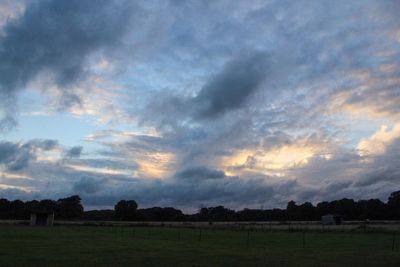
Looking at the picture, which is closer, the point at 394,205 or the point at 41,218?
the point at 41,218

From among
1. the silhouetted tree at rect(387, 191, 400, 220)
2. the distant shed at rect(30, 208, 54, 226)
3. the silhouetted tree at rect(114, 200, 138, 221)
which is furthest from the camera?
the silhouetted tree at rect(114, 200, 138, 221)

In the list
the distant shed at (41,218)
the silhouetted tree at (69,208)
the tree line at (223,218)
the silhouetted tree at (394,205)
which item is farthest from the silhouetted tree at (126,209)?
the silhouetted tree at (394,205)

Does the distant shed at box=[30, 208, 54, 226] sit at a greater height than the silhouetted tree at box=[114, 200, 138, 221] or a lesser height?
lesser

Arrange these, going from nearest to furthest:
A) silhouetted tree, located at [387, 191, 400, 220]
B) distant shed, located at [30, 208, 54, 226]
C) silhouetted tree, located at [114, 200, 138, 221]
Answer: distant shed, located at [30, 208, 54, 226]
silhouetted tree, located at [387, 191, 400, 220]
silhouetted tree, located at [114, 200, 138, 221]

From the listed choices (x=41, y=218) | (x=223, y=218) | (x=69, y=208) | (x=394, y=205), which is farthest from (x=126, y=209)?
(x=394, y=205)

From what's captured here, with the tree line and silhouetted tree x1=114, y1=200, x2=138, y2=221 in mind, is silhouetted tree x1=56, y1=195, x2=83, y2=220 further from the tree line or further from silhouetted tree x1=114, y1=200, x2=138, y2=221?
silhouetted tree x1=114, y1=200, x2=138, y2=221

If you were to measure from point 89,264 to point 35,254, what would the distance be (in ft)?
20.9

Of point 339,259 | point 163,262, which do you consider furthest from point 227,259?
point 339,259

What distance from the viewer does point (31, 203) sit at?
158250mm

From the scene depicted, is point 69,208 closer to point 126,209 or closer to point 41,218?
point 126,209

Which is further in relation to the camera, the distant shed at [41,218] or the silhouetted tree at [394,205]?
the silhouetted tree at [394,205]

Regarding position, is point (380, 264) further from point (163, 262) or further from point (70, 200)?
point (70, 200)

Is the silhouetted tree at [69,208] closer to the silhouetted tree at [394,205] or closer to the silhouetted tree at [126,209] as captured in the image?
the silhouetted tree at [126,209]

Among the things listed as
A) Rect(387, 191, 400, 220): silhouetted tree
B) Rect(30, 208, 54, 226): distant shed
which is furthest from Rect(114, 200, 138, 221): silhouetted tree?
Rect(387, 191, 400, 220): silhouetted tree
